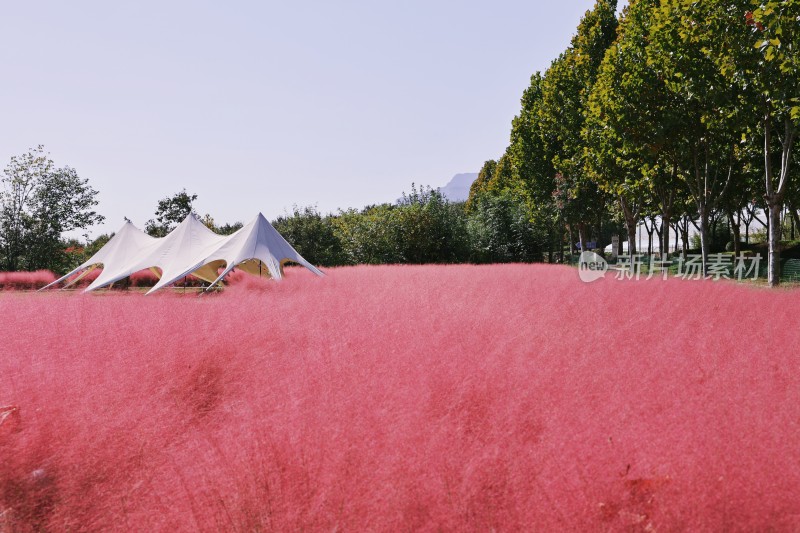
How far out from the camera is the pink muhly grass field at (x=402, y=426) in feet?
10.4

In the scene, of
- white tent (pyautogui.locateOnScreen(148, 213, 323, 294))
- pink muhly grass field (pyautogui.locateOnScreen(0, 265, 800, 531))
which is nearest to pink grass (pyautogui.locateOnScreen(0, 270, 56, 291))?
white tent (pyautogui.locateOnScreen(148, 213, 323, 294))

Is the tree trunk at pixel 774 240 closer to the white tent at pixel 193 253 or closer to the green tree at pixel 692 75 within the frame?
the green tree at pixel 692 75

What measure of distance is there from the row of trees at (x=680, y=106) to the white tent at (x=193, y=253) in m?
13.8

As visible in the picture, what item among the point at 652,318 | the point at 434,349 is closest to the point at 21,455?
the point at 434,349

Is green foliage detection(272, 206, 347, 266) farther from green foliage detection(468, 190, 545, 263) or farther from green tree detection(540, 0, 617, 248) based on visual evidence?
green tree detection(540, 0, 617, 248)

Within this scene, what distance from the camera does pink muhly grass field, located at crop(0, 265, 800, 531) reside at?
3.16 meters

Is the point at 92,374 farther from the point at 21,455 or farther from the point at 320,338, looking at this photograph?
the point at 320,338

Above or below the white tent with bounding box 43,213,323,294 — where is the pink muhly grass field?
below

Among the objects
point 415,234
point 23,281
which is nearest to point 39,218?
point 23,281

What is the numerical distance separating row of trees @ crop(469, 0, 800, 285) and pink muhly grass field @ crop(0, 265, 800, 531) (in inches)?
415

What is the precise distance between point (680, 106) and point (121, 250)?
24.9m

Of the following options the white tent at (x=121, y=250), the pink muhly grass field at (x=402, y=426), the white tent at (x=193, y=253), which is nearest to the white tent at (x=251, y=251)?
the white tent at (x=193, y=253)

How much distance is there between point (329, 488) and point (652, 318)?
18.7ft

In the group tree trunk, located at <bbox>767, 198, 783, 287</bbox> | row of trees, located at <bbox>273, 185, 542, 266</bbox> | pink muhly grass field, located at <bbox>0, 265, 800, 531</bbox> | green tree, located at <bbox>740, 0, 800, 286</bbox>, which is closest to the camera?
pink muhly grass field, located at <bbox>0, 265, 800, 531</bbox>
